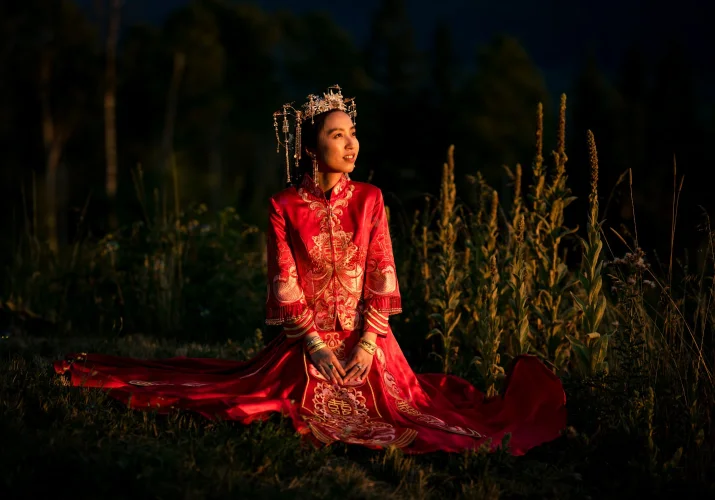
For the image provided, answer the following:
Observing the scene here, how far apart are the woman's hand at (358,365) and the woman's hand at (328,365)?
37 mm

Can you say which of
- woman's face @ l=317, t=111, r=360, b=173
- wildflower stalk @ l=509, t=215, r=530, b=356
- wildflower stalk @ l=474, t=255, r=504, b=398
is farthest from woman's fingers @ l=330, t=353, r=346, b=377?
wildflower stalk @ l=509, t=215, r=530, b=356

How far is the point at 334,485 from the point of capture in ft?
11.6

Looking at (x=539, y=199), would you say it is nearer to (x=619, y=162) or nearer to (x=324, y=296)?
(x=324, y=296)

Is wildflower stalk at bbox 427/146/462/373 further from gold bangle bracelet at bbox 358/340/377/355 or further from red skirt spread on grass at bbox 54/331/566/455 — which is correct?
gold bangle bracelet at bbox 358/340/377/355

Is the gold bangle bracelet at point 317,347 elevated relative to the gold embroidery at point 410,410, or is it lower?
elevated

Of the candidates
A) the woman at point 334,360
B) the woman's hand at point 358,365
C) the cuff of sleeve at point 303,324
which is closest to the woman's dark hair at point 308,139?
the woman at point 334,360

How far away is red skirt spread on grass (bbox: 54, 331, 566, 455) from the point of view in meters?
4.02

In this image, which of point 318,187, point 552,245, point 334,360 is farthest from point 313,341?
point 552,245

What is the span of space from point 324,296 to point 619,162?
25.0 meters

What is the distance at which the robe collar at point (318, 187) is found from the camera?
175 inches

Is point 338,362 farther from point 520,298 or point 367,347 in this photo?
point 520,298

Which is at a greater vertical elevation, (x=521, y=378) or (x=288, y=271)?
(x=288, y=271)

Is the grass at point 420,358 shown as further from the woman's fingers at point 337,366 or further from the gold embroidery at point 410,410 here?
the woman's fingers at point 337,366

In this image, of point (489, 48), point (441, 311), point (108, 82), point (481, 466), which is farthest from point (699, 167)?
point (481, 466)
